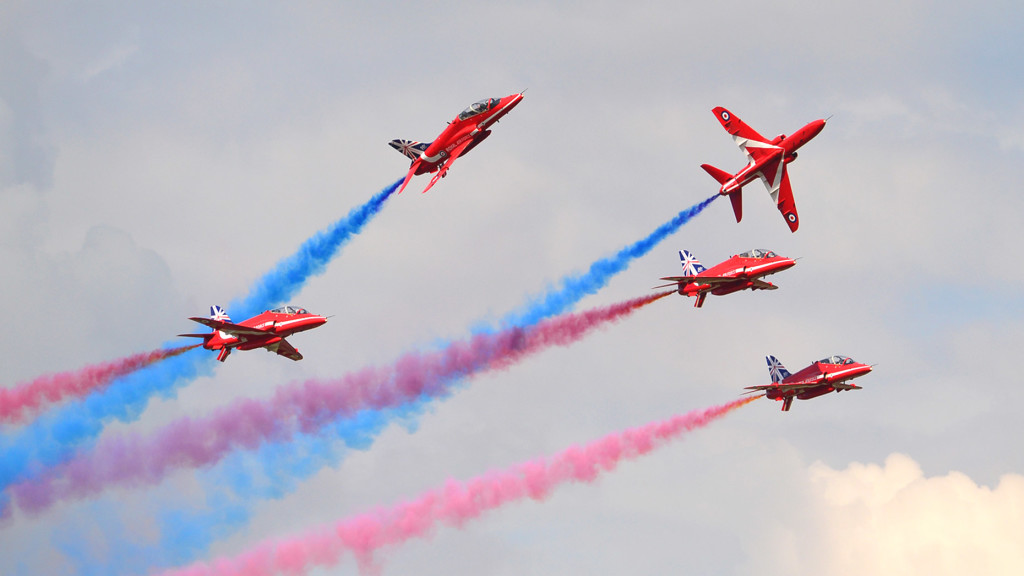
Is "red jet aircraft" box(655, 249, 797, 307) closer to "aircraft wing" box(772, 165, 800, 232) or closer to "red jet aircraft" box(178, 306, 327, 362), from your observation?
"aircraft wing" box(772, 165, 800, 232)

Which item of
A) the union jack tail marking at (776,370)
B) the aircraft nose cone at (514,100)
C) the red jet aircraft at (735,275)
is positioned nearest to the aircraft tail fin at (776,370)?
the union jack tail marking at (776,370)

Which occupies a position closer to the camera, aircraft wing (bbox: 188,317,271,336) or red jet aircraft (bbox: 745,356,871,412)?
aircraft wing (bbox: 188,317,271,336)

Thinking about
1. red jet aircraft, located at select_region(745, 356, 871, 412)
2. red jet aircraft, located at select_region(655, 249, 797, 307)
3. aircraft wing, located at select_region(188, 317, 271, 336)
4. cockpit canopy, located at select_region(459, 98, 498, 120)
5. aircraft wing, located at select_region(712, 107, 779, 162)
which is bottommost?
red jet aircraft, located at select_region(745, 356, 871, 412)

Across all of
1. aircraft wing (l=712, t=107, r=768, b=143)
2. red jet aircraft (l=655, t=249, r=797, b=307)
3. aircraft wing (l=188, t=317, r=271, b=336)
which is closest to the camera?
aircraft wing (l=188, t=317, r=271, b=336)

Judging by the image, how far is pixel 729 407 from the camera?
115m

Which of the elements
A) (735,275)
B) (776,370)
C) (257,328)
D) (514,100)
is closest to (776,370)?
(776,370)

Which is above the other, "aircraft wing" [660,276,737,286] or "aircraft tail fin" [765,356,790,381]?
"aircraft wing" [660,276,737,286]

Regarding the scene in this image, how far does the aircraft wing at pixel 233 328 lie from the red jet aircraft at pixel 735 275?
2700 cm

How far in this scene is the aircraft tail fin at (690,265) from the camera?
107812 millimetres

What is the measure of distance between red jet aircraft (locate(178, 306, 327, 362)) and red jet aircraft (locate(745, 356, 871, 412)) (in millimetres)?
31413

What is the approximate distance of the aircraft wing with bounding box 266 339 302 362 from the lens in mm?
103188

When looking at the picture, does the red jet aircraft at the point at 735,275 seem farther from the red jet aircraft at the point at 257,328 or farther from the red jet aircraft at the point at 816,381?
the red jet aircraft at the point at 257,328

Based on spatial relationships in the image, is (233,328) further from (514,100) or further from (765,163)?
(765,163)

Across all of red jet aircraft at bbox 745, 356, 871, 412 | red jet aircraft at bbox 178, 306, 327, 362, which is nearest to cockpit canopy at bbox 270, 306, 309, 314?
red jet aircraft at bbox 178, 306, 327, 362
